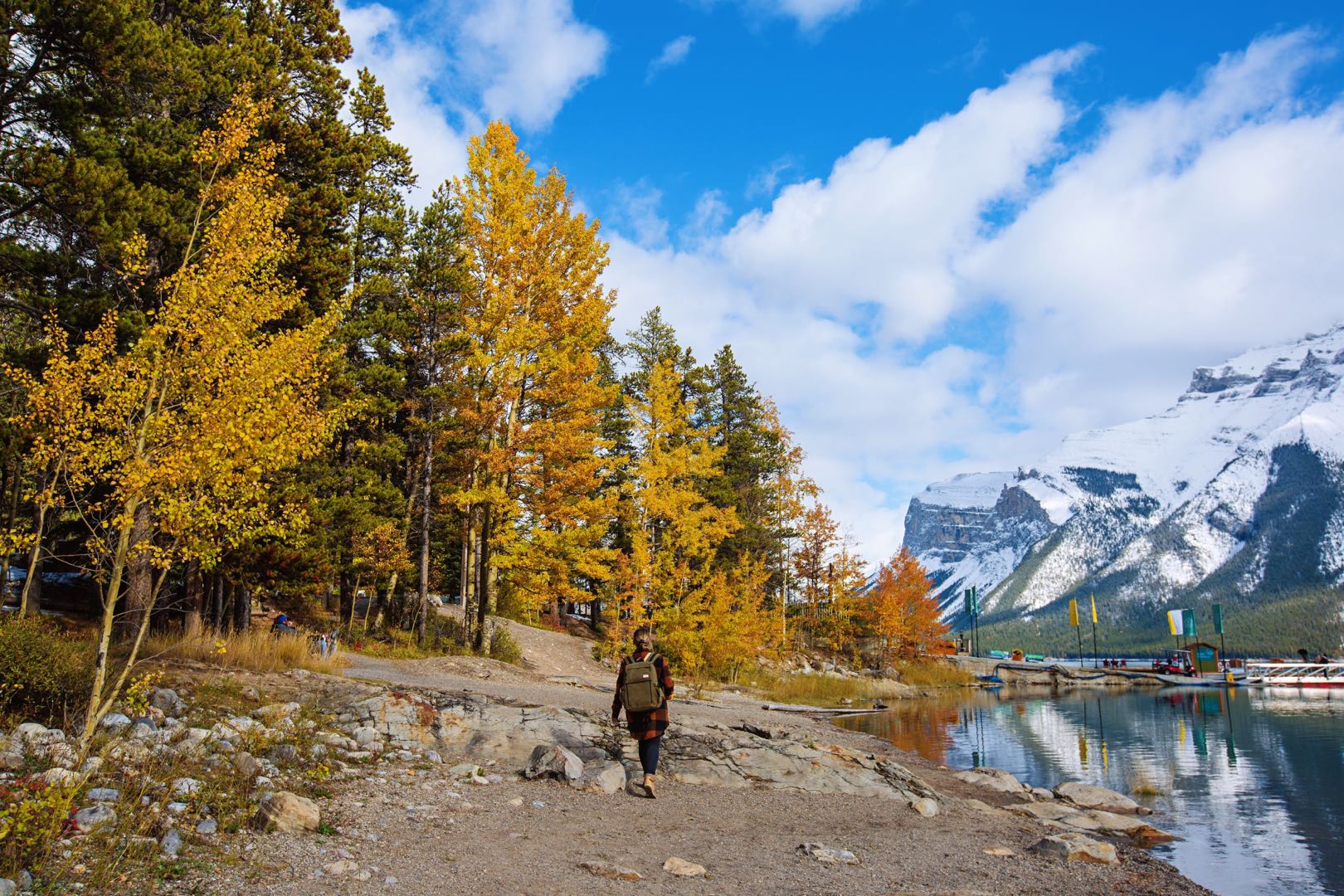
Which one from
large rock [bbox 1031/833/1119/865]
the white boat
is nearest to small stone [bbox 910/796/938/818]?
large rock [bbox 1031/833/1119/865]

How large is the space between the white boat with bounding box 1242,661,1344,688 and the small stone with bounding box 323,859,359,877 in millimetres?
81419

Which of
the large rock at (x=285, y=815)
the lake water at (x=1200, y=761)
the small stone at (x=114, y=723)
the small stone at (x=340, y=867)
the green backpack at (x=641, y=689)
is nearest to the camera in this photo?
the small stone at (x=340, y=867)

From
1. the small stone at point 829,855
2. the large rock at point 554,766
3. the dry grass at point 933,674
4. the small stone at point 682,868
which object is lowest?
the dry grass at point 933,674

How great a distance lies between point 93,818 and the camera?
642 cm

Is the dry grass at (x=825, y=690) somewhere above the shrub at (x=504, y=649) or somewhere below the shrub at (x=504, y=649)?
below

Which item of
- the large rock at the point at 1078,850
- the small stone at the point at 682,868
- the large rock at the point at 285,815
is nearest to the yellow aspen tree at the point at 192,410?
the large rock at the point at 285,815

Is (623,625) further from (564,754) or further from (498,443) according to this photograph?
(564,754)

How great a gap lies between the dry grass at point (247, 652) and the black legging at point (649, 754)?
24.9ft

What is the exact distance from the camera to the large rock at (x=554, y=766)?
11031 millimetres

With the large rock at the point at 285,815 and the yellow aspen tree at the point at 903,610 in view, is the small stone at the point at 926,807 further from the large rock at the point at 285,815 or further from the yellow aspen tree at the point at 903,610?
the yellow aspen tree at the point at 903,610

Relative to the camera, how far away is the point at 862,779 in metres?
13.6

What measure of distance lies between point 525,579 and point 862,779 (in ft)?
41.8

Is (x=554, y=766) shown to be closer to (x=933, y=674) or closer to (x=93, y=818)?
(x=93, y=818)

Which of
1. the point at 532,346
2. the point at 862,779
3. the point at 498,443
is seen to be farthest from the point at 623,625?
the point at 862,779
